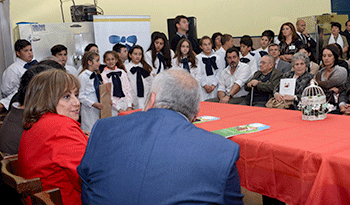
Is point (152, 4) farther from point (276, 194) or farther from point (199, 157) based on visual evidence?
point (199, 157)

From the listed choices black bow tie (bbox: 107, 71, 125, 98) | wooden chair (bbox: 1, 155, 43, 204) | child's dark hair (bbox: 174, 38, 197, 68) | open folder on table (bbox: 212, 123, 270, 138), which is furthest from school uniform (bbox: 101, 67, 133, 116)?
wooden chair (bbox: 1, 155, 43, 204)

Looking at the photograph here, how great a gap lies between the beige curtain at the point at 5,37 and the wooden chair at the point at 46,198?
13.8 ft

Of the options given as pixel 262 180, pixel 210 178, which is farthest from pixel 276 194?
pixel 210 178

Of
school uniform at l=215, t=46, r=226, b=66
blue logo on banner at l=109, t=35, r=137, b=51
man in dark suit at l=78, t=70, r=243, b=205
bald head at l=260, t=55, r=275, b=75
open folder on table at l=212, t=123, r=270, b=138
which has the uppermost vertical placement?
blue logo on banner at l=109, t=35, r=137, b=51

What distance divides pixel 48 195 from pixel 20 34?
4.77 metres

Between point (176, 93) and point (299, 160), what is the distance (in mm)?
786

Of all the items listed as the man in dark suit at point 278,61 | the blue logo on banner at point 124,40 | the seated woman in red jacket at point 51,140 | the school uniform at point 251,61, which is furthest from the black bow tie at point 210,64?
the seated woman in red jacket at point 51,140

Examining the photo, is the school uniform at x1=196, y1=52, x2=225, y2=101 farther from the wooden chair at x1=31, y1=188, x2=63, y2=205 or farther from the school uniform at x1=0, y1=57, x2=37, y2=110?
the wooden chair at x1=31, y1=188, x2=63, y2=205

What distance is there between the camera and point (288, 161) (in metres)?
1.68

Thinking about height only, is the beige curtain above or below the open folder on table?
above

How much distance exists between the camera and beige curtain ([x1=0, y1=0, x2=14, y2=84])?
4.84 meters

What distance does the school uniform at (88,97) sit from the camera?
4.44 meters

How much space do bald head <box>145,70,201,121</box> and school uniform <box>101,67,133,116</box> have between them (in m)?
3.46

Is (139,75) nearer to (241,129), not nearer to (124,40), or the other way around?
(124,40)
